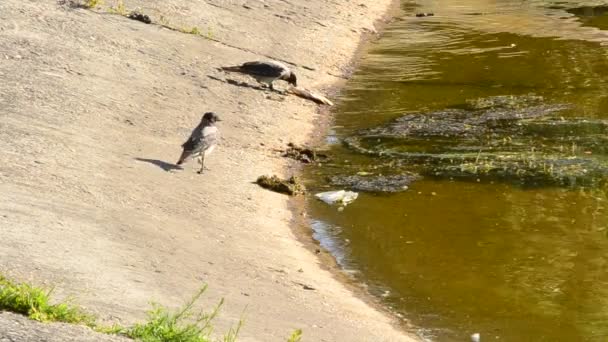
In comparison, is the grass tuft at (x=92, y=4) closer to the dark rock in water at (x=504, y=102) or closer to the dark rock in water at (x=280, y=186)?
the dark rock in water at (x=504, y=102)

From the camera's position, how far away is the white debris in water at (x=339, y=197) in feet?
45.4

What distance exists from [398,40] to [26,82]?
11590 mm

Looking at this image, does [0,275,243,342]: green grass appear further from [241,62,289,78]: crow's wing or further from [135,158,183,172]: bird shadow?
[241,62,289,78]: crow's wing

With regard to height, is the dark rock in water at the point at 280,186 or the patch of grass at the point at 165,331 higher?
the patch of grass at the point at 165,331

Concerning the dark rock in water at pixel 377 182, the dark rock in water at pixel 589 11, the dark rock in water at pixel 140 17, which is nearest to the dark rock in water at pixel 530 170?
the dark rock in water at pixel 377 182

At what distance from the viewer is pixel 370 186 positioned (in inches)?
566

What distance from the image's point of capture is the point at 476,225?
12781mm

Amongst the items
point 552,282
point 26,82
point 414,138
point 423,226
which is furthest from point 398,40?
point 552,282

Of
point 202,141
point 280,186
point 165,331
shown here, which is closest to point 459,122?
point 280,186

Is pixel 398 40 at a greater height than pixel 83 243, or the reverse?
pixel 83 243

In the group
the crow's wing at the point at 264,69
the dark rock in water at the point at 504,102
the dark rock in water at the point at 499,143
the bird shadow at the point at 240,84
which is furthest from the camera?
the bird shadow at the point at 240,84

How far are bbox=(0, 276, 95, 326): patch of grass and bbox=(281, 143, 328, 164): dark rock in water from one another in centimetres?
828

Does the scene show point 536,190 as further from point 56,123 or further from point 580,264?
point 56,123

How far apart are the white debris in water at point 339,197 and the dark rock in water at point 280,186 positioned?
0.89ft
